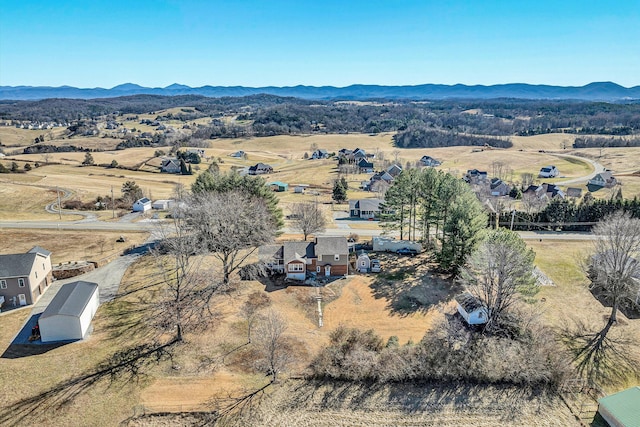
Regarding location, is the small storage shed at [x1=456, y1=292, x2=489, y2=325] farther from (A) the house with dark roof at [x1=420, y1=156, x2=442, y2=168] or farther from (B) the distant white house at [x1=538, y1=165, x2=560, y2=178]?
(A) the house with dark roof at [x1=420, y1=156, x2=442, y2=168]

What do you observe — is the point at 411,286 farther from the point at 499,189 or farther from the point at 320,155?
the point at 320,155

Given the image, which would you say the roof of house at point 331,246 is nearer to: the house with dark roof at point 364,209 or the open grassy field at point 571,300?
the open grassy field at point 571,300

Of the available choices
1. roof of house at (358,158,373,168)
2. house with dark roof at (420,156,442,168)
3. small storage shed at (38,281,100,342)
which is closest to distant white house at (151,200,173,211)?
small storage shed at (38,281,100,342)

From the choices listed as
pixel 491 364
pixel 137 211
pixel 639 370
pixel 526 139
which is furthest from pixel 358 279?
pixel 526 139

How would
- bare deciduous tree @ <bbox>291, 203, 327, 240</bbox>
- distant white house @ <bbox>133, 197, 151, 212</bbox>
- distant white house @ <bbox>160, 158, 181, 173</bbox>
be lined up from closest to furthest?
bare deciduous tree @ <bbox>291, 203, 327, 240</bbox> → distant white house @ <bbox>133, 197, 151, 212</bbox> → distant white house @ <bbox>160, 158, 181, 173</bbox>

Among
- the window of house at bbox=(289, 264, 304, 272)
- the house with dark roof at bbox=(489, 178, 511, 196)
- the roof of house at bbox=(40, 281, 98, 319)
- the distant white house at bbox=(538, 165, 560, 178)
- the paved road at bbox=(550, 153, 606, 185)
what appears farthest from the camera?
the distant white house at bbox=(538, 165, 560, 178)

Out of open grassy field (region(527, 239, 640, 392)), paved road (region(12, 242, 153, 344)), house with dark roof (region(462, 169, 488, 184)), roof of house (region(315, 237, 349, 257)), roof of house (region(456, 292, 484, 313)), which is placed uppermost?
roof of house (region(315, 237, 349, 257))

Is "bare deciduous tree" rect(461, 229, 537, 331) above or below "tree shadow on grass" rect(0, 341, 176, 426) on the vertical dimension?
above

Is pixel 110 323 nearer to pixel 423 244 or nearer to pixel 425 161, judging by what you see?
pixel 423 244
